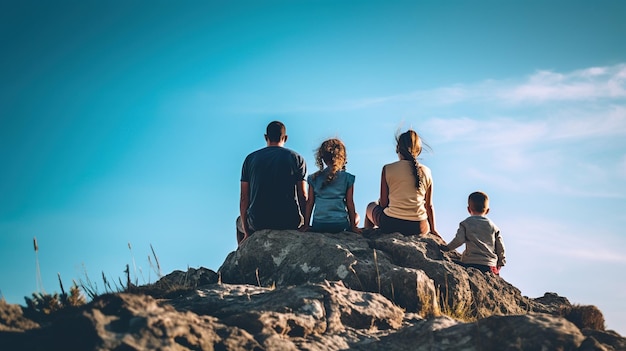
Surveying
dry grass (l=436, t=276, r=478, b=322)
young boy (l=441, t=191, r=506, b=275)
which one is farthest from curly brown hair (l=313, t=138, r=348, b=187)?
dry grass (l=436, t=276, r=478, b=322)

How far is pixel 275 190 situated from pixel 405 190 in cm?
236

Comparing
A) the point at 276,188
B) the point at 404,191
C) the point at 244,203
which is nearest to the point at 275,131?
the point at 276,188

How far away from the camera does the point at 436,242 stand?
1086cm

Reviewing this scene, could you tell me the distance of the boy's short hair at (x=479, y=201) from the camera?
35.5 ft

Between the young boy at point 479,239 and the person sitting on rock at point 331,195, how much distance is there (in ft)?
6.23

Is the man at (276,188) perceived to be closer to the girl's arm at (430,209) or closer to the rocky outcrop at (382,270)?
the rocky outcrop at (382,270)

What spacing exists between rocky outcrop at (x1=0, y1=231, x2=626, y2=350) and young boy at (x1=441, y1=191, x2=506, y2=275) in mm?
341

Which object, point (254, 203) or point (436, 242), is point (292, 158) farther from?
point (436, 242)

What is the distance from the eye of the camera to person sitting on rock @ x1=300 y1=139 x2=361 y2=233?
1073cm

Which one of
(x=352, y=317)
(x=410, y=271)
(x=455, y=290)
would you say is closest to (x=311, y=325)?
(x=352, y=317)

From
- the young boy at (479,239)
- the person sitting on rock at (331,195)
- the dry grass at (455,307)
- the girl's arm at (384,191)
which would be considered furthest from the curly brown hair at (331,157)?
the dry grass at (455,307)

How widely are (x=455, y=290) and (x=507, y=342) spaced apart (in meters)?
3.62

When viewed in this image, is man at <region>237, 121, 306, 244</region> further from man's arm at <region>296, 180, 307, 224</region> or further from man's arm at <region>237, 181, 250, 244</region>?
man's arm at <region>237, 181, 250, 244</region>

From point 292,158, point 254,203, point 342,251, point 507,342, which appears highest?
point 292,158
